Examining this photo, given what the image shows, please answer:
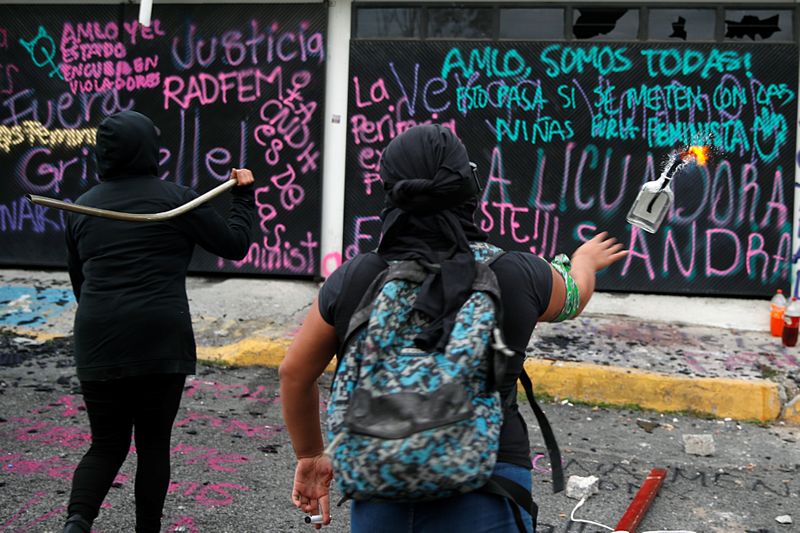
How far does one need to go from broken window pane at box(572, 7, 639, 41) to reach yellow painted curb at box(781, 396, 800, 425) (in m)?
3.64

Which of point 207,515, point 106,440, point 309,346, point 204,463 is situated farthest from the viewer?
point 204,463

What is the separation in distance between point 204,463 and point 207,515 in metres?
0.68

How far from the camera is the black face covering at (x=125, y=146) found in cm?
340

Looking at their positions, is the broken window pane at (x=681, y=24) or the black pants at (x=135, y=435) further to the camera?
the broken window pane at (x=681, y=24)

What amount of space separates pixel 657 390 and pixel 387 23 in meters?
4.33

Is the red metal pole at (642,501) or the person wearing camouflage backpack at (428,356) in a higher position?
the person wearing camouflage backpack at (428,356)

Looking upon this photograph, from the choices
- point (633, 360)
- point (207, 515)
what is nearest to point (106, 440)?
point (207, 515)

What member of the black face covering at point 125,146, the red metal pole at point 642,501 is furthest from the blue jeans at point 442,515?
the red metal pole at point 642,501

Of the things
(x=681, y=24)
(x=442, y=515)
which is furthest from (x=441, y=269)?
(x=681, y=24)

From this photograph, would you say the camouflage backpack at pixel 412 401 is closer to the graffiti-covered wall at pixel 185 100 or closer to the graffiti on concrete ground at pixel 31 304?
the graffiti on concrete ground at pixel 31 304

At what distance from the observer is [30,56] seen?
9203 mm

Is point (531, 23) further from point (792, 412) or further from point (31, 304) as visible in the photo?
point (31, 304)

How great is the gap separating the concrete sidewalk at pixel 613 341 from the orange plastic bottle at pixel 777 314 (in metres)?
0.11

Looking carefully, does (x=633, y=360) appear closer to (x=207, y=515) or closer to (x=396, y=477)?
(x=207, y=515)
